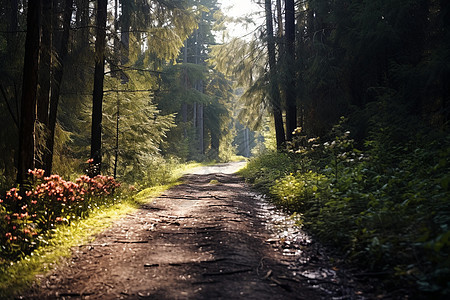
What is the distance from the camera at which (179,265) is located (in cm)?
377

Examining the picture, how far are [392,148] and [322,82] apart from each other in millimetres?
3706

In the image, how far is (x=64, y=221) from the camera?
5.39 m

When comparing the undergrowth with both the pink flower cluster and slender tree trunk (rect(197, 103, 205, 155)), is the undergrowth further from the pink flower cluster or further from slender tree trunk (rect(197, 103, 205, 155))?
slender tree trunk (rect(197, 103, 205, 155))

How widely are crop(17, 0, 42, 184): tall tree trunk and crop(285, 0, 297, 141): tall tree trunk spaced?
8988 mm

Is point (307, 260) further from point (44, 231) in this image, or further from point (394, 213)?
point (44, 231)

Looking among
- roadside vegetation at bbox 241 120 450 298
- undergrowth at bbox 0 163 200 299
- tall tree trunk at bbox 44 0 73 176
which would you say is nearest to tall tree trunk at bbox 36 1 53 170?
tall tree trunk at bbox 44 0 73 176

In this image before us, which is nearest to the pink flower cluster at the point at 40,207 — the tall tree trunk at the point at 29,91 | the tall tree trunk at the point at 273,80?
the tall tree trunk at the point at 29,91

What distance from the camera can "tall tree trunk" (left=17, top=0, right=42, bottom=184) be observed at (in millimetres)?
5559

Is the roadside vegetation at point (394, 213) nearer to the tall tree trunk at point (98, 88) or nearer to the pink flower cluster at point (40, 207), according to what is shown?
the pink flower cluster at point (40, 207)

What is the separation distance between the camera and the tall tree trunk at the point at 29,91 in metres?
5.56

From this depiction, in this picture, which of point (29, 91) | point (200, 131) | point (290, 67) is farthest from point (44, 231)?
point (200, 131)

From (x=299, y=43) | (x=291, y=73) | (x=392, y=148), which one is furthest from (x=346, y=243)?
(x=299, y=43)

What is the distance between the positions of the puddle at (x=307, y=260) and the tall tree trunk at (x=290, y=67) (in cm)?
746

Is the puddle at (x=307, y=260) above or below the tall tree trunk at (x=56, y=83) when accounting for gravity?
below
